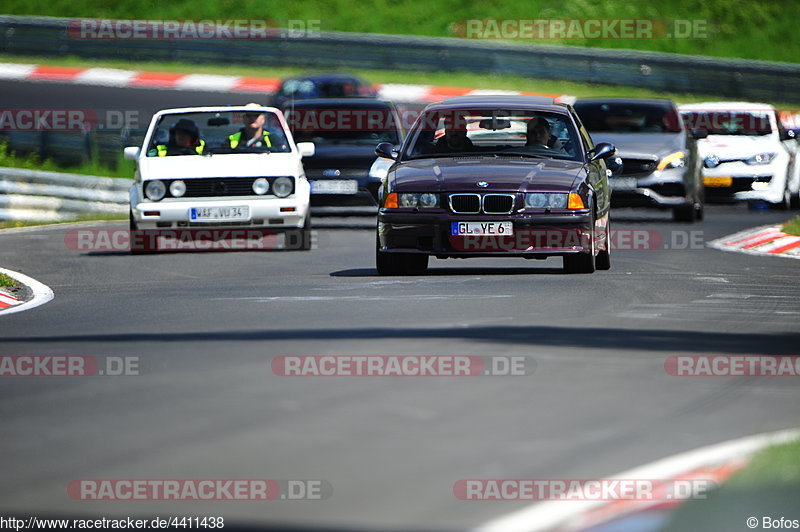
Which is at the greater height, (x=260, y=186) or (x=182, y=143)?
(x=182, y=143)

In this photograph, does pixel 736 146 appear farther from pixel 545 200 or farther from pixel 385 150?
pixel 545 200

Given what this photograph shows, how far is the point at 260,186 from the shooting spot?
56.2 feet

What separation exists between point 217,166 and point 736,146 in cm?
903

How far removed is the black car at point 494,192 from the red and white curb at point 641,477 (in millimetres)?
6592

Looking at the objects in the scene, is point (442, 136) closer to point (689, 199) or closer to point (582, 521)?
point (689, 199)

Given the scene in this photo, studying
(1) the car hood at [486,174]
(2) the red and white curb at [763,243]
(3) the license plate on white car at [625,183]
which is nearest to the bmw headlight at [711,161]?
(3) the license plate on white car at [625,183]

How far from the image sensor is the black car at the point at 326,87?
30375 millimetres

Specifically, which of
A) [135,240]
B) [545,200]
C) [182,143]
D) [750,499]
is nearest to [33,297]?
[545,200]

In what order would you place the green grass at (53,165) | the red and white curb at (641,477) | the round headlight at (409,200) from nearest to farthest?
the red and white curb at (641,477) < the round headlight at (409,200) < the green grass at (53,165)

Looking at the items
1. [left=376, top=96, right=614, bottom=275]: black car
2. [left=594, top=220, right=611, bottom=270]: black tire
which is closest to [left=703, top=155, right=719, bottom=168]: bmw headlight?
[left=594, top=220, right=611, bottom=270]: black tire

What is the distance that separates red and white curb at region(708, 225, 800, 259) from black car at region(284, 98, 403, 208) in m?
4.17

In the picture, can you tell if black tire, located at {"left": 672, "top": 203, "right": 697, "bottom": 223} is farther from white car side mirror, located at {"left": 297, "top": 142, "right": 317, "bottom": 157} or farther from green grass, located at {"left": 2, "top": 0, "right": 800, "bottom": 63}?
green grass, located at {"left": 2, "top": 0, "right": 800, "bottom": 63}

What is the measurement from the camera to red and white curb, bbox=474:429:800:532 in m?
5.28

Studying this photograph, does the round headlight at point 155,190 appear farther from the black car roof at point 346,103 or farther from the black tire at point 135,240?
the black car roof at point 346,103
